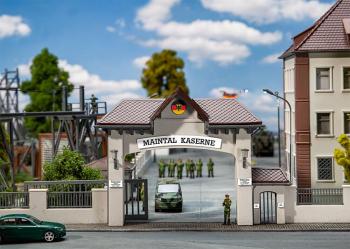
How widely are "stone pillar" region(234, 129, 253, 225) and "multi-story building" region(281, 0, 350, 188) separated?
12654mm

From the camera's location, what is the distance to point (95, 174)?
3659 cm

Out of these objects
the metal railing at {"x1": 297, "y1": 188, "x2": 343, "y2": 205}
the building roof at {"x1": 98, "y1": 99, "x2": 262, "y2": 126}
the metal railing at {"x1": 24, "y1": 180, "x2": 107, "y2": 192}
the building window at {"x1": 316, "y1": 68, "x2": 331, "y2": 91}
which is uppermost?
the building window at {"x1": 316, "y1": 68, "x2": 331, "y2": 91}

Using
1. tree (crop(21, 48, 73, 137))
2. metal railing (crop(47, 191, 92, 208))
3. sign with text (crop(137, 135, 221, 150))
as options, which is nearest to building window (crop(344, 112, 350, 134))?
sign with text (crop(137, 135, 221, 150))

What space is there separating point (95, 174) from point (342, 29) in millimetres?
21092

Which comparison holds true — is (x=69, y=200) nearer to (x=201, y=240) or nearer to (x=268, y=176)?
(x=201, y=240)

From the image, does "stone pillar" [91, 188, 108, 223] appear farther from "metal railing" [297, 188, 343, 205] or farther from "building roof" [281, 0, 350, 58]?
"building roof" [281, 0, 350, 58]

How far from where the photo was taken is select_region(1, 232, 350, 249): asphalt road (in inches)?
1078

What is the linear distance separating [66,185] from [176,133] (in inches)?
275

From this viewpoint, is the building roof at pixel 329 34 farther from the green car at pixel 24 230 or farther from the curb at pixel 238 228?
the green car at pixel 24 230

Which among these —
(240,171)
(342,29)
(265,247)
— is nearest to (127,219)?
(240,171)

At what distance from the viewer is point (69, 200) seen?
33.5 m

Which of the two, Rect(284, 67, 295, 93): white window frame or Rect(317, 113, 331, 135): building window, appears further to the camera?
Rect(284, 67, 295, 93): white window frame

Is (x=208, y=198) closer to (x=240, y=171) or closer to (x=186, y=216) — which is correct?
(x=186, y=216)

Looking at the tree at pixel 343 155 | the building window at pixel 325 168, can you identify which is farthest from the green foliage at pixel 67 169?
the building window at pixel 325 168
